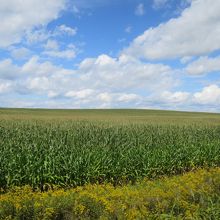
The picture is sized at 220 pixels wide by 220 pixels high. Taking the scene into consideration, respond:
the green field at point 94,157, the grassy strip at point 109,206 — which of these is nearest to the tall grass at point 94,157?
the green field at point 94,157

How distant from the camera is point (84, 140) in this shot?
21.9 metres

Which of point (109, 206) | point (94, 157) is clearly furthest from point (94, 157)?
point (109, 206)

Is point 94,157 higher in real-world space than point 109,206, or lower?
higher

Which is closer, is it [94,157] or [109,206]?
[109,206]

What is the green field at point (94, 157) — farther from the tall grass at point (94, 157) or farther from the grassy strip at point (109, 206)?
the grassy strip at point (109, 206)

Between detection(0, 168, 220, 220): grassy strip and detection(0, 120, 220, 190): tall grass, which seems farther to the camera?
detection(0, 120, 220, 190): tall grass

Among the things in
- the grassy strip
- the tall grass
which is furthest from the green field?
the grassy strip

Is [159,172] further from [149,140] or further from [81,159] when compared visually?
[81,159]

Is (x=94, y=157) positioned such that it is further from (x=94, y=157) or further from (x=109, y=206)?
(x=109, y=206)

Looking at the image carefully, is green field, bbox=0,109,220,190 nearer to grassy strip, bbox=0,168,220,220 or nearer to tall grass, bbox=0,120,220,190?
tall grass, bbox=0,120,220,190

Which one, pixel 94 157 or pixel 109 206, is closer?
pixel 109 206

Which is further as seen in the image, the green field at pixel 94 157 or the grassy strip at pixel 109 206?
the green field at pixel 94 157

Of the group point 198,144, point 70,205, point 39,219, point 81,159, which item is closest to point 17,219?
point 39,219

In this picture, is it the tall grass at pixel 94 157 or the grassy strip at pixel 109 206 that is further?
the tall grass at pixel 94 157
